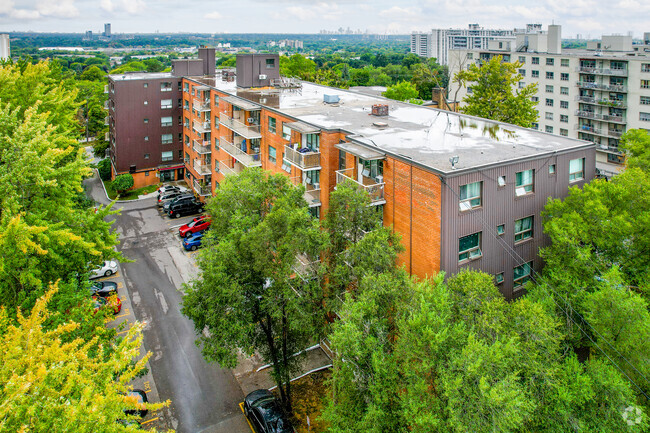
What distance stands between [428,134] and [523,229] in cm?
881

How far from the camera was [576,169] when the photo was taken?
90.4 feet

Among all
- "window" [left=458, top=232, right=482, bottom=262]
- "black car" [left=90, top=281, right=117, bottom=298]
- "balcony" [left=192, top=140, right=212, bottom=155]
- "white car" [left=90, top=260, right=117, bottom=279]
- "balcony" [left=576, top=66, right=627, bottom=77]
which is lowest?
"black car" [left=90, top=281, right=117, bottom=298]

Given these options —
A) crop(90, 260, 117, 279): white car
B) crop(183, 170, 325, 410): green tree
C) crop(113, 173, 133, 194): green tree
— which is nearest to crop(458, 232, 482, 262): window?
crop(183, 170, 325, 410): green tree

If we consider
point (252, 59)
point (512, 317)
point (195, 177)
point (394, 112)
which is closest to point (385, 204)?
point (512, 317)

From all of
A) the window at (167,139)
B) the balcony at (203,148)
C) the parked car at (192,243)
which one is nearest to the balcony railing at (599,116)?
the balcony at (203,148)

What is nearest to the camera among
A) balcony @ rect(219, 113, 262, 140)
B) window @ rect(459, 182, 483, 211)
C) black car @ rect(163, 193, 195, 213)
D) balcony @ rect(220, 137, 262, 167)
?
window @ rect(459, 182, 483, 211)

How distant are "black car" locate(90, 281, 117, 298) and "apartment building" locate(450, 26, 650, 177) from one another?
5567 cm

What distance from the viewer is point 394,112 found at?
127 ft

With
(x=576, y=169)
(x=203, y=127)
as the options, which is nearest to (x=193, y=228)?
(x=203, y=127)

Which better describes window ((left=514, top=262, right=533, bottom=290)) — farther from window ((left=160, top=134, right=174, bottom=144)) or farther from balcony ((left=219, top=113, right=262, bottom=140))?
window ((left=160, top=134, right=174, bottom=144))

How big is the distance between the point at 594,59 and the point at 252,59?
52.3 metres

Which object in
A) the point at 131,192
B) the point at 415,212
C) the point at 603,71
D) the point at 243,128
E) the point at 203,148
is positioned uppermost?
the point at 603,71

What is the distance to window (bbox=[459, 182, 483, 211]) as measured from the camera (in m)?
23.3

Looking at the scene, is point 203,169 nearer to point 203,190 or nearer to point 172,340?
point 203,190
